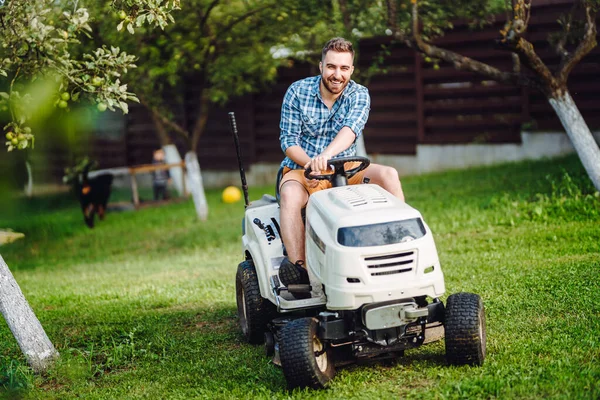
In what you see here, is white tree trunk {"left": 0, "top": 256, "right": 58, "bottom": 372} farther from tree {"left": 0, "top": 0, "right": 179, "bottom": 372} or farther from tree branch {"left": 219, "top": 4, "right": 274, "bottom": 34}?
tree branch {"left": 219, "top": 4, "right": 274, "bottom": 34}

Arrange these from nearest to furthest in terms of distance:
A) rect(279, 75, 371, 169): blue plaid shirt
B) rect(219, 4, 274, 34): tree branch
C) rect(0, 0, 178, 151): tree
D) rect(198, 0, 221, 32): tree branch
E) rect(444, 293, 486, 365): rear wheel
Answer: rect(444, 293, 486, 365): rear wheel → rect(279, 75, 371, 169): blue plaid shirt → rect(0, 0, 178, 151): tree → rect(198, 0, 221, 32): tree branch → rect(219, 4, 274, 34): tree branch

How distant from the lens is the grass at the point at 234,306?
4.02 meters

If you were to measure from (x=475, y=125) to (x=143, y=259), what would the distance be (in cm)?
612

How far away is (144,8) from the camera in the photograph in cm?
520

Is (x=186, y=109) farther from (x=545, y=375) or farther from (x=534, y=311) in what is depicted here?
(x=545, y=375)

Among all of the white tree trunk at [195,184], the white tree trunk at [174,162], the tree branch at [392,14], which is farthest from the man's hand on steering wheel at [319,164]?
the white tree trunk at [174,162]

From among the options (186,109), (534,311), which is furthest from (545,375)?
(186,109)

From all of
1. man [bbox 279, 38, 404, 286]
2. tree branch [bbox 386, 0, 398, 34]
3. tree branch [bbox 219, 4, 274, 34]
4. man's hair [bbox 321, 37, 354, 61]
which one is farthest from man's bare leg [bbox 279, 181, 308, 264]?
tree branch [bbox 219, 4, 274, 34]

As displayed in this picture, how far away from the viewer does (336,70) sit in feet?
15.1

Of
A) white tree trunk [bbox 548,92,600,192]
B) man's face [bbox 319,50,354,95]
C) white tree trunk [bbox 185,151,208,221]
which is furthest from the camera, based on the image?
white tree trunk [bbox 185,151,208,221]

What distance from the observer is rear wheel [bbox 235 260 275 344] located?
4992 millimetres

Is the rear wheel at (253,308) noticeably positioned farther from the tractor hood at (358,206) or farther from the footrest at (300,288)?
the tractor hood at (358,206)

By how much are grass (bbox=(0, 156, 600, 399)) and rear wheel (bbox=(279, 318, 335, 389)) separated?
0.24ft

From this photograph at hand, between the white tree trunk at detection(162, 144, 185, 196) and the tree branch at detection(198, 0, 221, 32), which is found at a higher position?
the tree branch at detection(198, 0, 221, 32)
